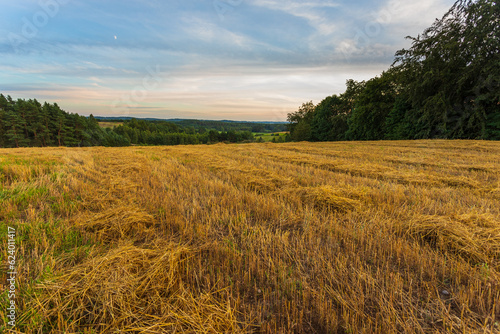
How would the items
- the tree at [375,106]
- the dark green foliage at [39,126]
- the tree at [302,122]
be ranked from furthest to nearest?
1. the tree at [302,122]
2. the dark green foliage at [39,126]
3. the tree at [375,106]

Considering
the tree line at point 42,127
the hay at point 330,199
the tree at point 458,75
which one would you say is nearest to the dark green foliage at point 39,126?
the tree line at point 42,127

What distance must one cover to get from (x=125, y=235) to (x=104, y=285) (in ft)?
3.76

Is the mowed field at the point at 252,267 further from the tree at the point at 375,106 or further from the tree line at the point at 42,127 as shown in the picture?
the tree line at the point at 42,127

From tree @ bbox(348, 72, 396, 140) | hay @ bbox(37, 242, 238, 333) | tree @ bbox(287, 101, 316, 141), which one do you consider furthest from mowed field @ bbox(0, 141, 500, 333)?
tree @ bbox(287, 101, 316, 141)

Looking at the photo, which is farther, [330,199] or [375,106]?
[375,106]

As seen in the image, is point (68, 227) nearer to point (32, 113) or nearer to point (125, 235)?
point (125, 235)

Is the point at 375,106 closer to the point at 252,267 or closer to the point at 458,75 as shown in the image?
→ the point at 458,75

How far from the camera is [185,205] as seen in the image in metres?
3.71

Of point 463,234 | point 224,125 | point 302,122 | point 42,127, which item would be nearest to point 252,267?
point 463,234

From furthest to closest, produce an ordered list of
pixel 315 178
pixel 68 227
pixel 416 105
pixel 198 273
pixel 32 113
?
1. pixel 32 113
2. pixel 416 105
3. pixel 315 178
4. pixel 68 227
5. pixel 198 273

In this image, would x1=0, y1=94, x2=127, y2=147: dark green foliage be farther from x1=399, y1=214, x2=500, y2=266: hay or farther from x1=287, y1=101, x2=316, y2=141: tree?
x1=399, y1=214, x2=500, y2=266: hay

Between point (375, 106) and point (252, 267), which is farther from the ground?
point (375, 106)

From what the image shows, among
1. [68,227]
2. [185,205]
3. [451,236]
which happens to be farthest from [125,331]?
[451,236]

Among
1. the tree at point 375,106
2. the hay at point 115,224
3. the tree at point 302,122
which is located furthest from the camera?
the tree at point 302,122
